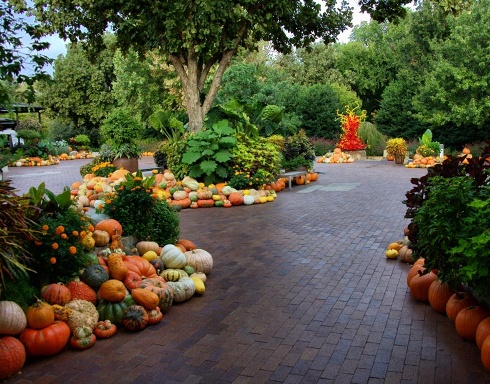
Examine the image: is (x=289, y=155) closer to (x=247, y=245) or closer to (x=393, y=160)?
(x=247, y=245)

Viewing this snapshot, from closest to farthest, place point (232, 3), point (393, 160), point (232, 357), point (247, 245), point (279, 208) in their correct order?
1. point (232, 357)
2. point (247, 245)
3. point (279, 208)
4. point (232, 3)
5. point (393, 160)

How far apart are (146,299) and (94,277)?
1.89 ft

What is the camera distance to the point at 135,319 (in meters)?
4.55

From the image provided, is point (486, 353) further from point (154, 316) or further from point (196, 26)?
point (196, 26)

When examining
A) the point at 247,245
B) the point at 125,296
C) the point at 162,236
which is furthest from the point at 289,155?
the point at 125,296

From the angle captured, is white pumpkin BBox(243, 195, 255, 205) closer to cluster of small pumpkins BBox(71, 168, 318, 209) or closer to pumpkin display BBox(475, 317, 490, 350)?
cluster of small pumpkins BBox(71, 168, 318, 209)

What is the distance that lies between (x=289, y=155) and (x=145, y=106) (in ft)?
59.8

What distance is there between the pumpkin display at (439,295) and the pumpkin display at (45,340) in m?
3.43

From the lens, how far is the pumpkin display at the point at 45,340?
397cm

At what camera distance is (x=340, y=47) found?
152 ft

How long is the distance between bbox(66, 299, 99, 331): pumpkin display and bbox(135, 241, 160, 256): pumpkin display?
146cm

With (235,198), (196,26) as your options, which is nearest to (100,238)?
(235,198)

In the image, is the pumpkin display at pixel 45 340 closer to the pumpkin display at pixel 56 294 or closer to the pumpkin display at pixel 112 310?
the pumpkin display at pixel 56 294

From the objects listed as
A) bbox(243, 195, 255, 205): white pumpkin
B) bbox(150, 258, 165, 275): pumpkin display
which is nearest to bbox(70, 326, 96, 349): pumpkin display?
bbox(150, 258, 165, 275): pumpkin display
